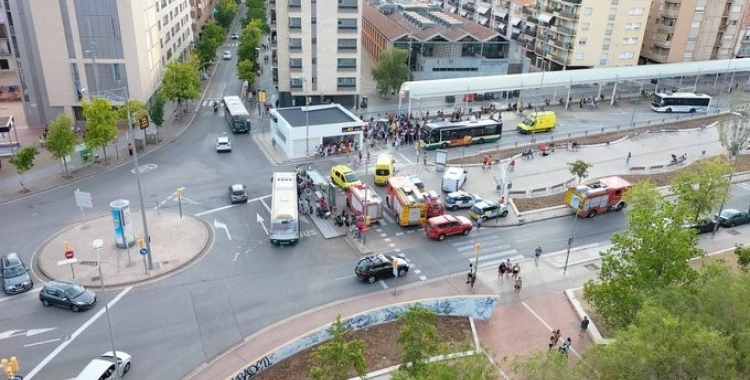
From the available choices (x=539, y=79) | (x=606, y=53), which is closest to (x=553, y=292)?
(x=539, y=79)

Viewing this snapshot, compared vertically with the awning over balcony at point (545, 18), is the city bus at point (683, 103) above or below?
below

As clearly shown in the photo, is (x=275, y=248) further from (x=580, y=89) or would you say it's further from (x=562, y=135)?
(x=580, y=89)

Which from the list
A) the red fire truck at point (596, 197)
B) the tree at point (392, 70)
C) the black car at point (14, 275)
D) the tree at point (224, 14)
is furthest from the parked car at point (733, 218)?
the tree at point (224, 14)

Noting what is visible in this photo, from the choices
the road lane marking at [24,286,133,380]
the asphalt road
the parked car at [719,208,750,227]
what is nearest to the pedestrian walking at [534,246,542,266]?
the asphalt road

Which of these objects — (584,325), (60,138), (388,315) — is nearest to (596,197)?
(584,325)

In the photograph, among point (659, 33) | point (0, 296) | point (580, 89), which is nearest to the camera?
point (0, 296)

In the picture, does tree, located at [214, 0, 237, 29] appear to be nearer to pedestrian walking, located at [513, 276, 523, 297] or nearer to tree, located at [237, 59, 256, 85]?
→ tree, located at [237, 59, 256, 85]

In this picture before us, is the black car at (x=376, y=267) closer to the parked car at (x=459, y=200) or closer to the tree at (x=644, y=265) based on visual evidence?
the parked car at (x=459, y=200)
